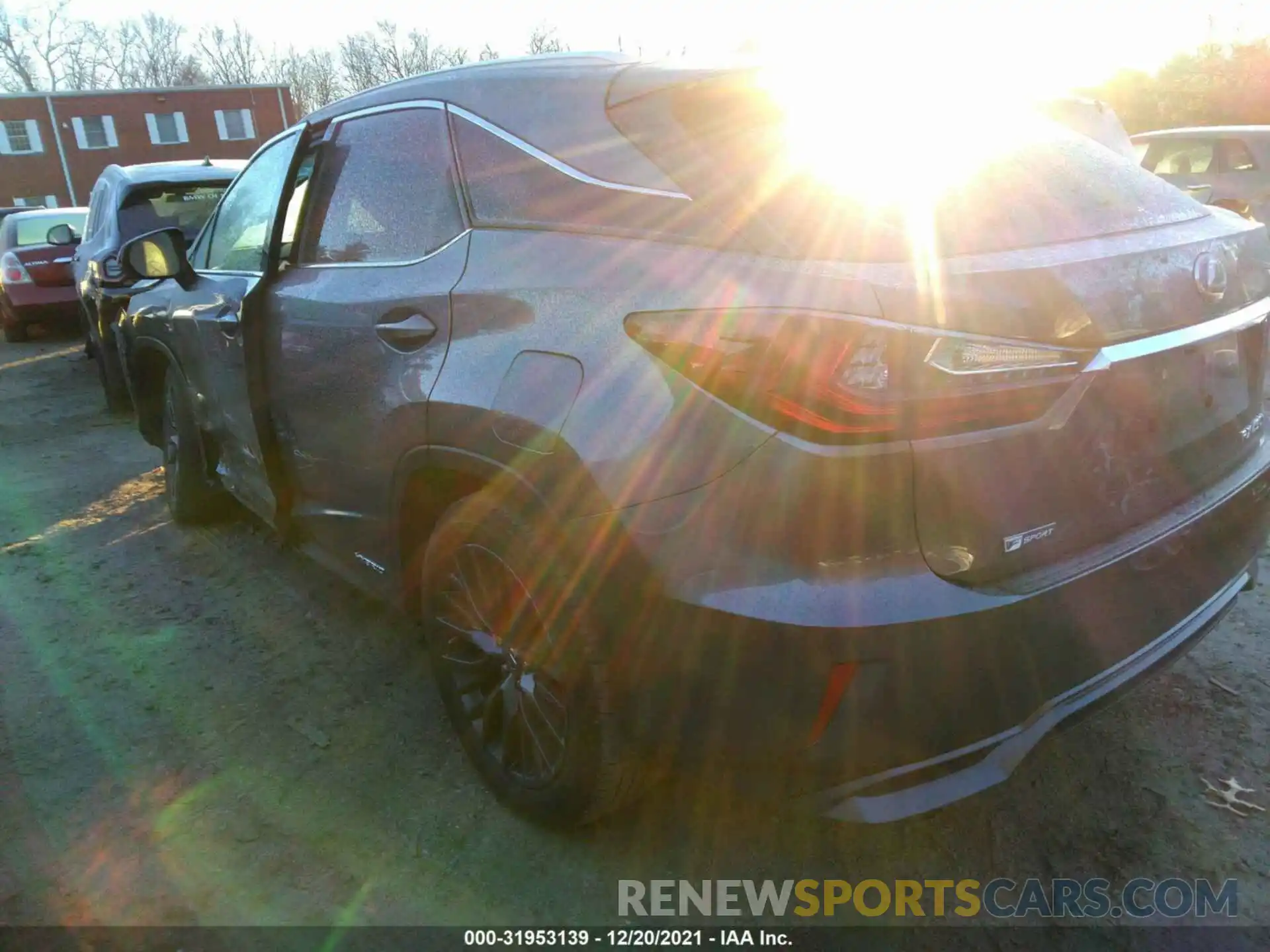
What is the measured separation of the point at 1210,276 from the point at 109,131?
47508 mm

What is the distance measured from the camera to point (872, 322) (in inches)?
62.7

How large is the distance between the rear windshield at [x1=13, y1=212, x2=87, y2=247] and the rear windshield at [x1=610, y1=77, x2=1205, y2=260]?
1111 centimetres

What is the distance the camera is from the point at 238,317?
3160mm

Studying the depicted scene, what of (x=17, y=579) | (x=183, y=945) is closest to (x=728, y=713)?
(x=183, y=945)

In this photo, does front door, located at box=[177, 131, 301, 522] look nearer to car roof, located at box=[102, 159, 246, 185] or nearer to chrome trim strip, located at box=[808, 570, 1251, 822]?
chrome trim strip, located at box=[808, 570, 1251, 822]

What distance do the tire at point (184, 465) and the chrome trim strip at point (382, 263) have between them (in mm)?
1573

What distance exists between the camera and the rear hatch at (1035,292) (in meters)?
1.66

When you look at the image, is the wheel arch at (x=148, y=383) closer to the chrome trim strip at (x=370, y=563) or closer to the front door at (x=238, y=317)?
the front door at (x=238, y=317)

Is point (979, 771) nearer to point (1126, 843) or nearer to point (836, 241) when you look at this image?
point (1126, 843)

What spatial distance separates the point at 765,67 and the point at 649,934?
80.8 inches

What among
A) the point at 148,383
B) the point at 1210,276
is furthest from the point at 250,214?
the point at 1210,276

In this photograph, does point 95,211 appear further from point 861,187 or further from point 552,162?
point 861,187

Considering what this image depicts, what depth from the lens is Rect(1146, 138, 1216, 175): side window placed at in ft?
34.5

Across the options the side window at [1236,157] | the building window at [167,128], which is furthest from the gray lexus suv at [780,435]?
the building window at [167,128]
